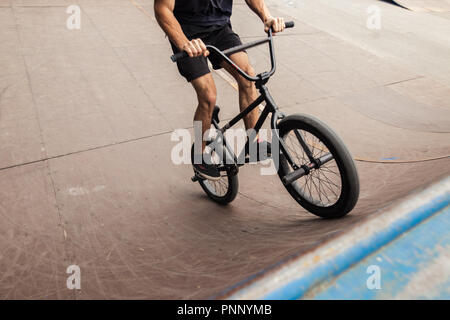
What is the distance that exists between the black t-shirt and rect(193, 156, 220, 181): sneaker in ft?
4.03

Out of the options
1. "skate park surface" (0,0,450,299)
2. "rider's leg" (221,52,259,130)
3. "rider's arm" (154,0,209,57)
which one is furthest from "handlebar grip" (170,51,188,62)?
"skate park surface" (0,0,450,299)

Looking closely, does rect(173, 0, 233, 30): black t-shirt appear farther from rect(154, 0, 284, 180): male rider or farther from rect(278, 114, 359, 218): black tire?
rect(278, 114, 359, 218): black tire

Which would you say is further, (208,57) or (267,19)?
(208,57)

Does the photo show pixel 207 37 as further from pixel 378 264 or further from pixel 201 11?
pixel 378 264

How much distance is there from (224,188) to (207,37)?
1500mm

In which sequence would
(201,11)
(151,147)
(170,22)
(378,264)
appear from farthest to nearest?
1. (151,147)
2. (201,11)
3. (170,22)
4. (378,264)

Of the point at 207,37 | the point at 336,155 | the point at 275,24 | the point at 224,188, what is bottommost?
the point at 224,188

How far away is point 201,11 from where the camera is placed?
278 centimetres

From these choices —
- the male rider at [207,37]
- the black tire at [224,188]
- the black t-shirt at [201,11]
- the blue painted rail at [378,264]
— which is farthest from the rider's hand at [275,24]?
the blue painted rail at [378,264]

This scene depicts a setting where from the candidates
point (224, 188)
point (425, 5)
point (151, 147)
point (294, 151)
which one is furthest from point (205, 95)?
point (425, 5)

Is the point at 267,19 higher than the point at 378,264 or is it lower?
higher

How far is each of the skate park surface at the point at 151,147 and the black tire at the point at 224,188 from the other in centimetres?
9

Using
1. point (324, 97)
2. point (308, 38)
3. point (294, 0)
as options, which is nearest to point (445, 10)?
point (294, 0)

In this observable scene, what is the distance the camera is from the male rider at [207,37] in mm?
2512
